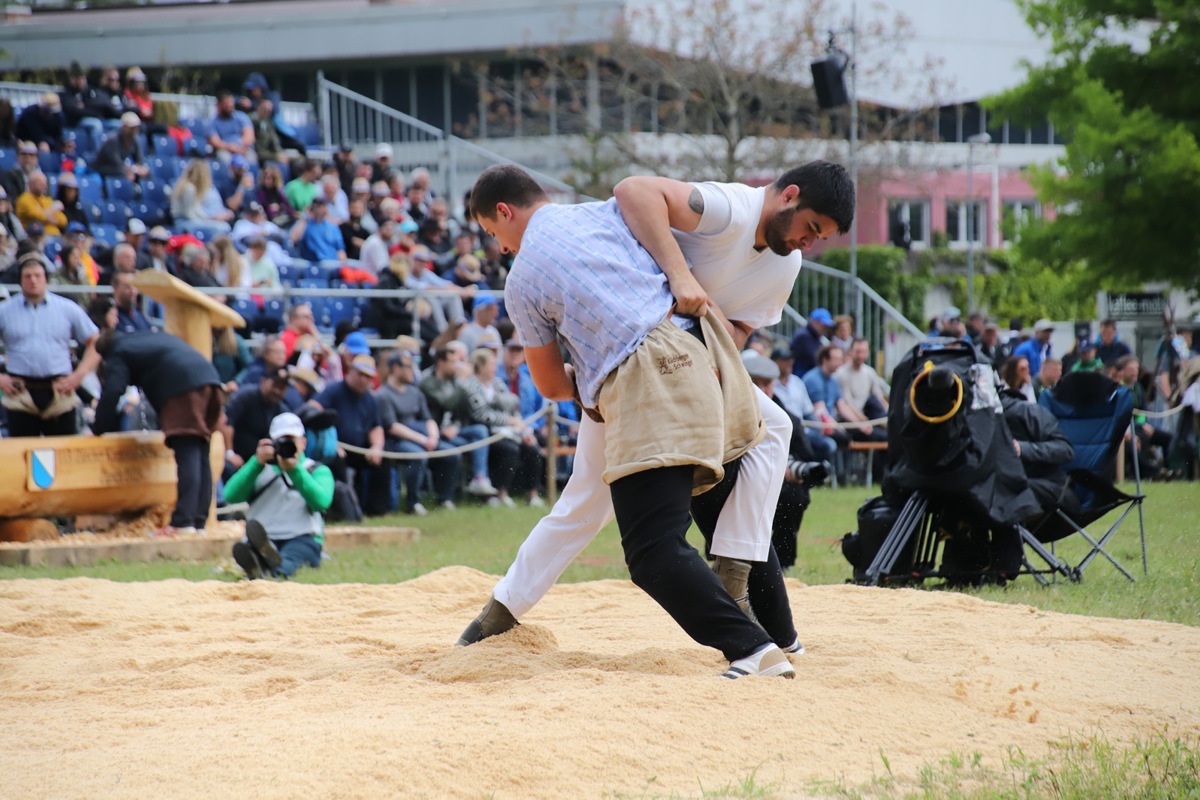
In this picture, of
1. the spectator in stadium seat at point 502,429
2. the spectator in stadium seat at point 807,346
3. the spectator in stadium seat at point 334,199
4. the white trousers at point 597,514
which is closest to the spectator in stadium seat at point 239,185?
the spectator in stadium seat at point 334,199

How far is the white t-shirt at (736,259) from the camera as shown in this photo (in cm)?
458

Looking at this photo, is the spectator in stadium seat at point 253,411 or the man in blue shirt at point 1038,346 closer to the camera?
the spectator in stadium seat at point 253,411

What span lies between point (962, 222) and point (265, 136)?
28679 mm

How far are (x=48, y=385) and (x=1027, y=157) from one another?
127ft

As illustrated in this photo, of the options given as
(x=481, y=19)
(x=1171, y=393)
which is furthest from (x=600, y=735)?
(x=481, y=19)

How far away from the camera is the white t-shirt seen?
4582mm

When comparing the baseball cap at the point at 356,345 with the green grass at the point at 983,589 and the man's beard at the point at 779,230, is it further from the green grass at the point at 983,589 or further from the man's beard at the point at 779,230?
the man's beard at the point at 779,230

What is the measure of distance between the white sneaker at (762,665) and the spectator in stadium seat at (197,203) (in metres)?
13.4

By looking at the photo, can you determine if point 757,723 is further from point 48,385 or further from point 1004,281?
point 1004,281

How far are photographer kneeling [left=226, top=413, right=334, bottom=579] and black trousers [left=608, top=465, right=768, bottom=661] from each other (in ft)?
15.6

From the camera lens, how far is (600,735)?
12.3 ft

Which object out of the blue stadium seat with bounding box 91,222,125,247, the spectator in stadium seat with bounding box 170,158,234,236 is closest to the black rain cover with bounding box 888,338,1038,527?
the spectator in stadium seat with bounding box 170,158,234,236

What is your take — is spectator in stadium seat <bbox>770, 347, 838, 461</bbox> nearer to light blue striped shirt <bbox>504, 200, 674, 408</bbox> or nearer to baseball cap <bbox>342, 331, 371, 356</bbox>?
baseball cap <bbox>342, 331, 371, 356</bbox>

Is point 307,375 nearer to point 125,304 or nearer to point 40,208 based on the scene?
point 125,304
